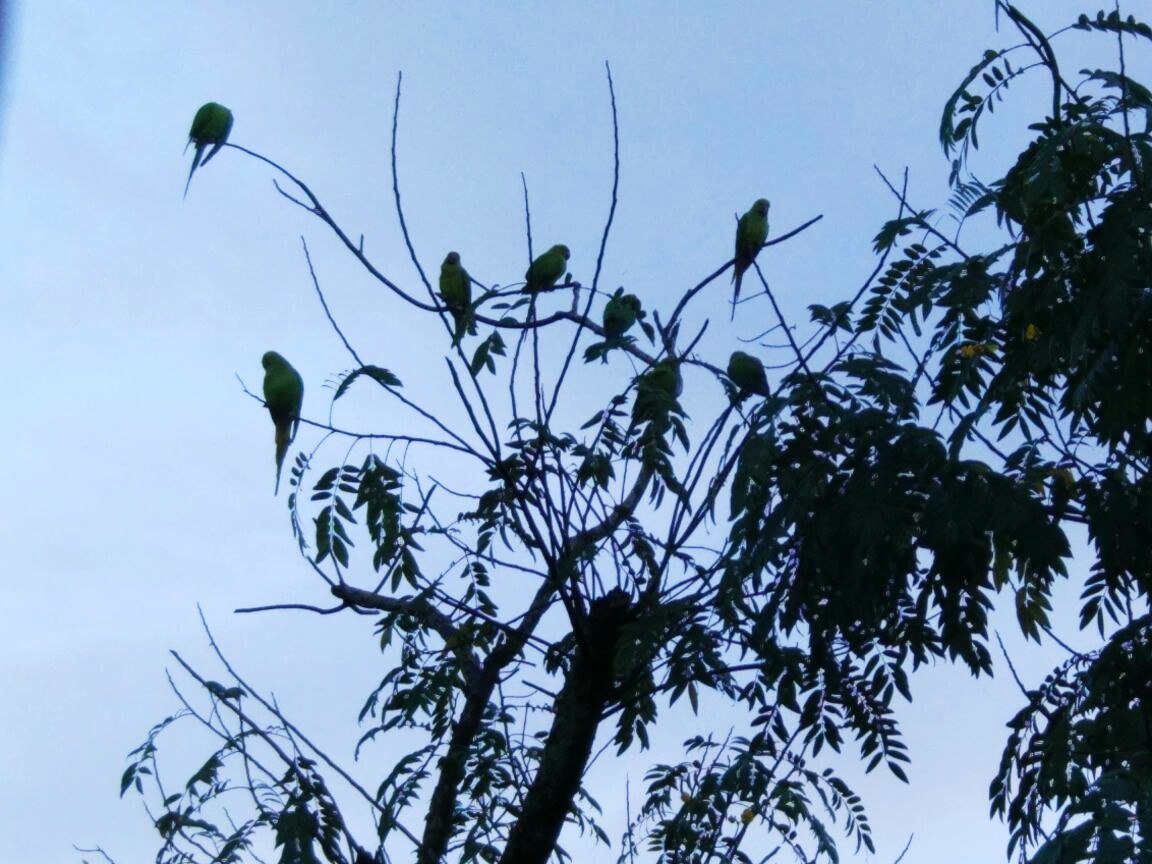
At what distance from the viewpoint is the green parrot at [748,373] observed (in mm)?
3439

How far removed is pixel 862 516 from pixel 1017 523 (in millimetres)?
257

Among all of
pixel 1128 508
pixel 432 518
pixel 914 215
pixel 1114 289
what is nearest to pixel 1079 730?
pixel 1128 508

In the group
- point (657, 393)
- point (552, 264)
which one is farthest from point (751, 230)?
point (657, 393)

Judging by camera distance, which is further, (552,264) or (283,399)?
(552,264)

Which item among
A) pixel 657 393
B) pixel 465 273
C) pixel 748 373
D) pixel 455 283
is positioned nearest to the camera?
pixel 657 393

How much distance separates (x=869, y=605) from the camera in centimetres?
234

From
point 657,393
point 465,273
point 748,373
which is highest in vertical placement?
point 465,273

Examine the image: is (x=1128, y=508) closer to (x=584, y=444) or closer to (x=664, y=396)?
(x=664, y=396)

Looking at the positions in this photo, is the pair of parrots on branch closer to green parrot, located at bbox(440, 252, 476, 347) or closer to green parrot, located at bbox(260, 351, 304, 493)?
green parrot, located at bbox(440, 252, 476, 347)

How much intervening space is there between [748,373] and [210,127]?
1622 millimetres

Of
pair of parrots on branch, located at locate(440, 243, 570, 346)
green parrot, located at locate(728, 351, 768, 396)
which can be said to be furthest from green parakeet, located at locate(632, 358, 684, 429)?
pair of parrots on branch, located at locate(440, 243, 570, 346)

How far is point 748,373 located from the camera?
3490 mm

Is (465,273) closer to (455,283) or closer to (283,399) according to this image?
(455,283)

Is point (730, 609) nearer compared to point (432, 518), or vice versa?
point (730, 609)
